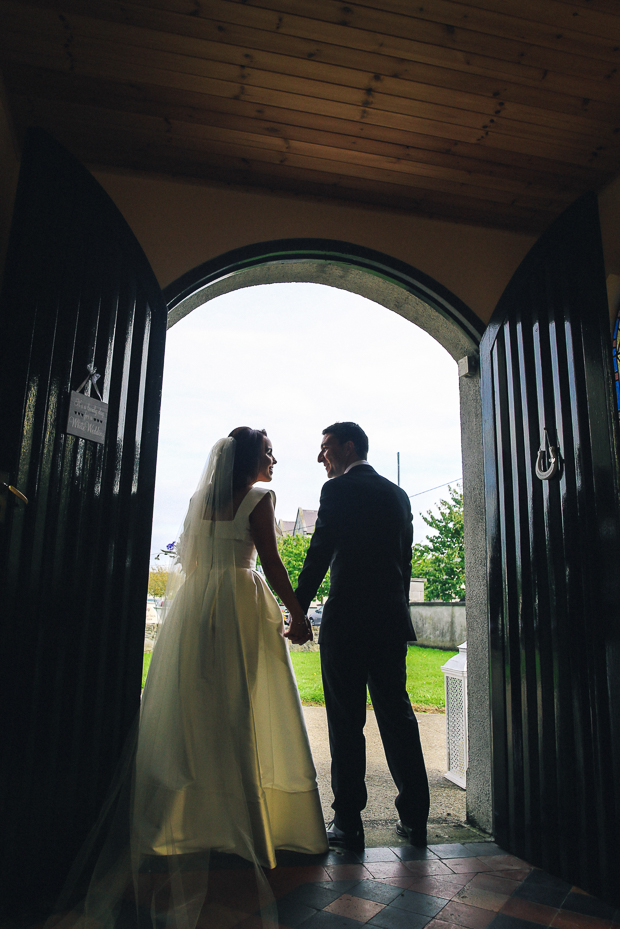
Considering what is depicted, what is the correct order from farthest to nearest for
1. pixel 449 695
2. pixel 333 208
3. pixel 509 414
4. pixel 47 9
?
pixel 449 695 < pixel 333 208 < pixel 509 414 < pixel 47 9

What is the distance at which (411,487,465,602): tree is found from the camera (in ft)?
81.4

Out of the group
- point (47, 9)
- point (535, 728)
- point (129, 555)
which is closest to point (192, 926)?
point (129, 555)

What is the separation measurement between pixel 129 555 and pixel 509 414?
175 cm

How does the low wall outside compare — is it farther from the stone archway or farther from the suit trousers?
the suit trousers

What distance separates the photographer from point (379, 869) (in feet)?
6.97

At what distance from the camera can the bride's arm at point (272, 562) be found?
8.13ft

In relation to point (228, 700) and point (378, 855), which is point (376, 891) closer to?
point (378, 855)

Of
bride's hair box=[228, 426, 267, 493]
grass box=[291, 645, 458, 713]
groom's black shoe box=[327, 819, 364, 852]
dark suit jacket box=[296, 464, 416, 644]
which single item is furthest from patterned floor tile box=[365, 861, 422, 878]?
grass box=[291, 645, 458, 713]

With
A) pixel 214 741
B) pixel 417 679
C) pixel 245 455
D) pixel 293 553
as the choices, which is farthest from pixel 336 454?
pixel 293 553

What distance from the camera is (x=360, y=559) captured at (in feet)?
8.26

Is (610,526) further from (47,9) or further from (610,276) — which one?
(47,9)

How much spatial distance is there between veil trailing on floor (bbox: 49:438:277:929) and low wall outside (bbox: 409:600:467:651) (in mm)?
13082

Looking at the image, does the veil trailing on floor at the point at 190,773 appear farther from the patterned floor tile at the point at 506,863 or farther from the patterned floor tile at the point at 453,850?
the patterned floor tile at the point at 506,863

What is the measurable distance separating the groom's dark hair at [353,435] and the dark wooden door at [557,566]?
605 mm
